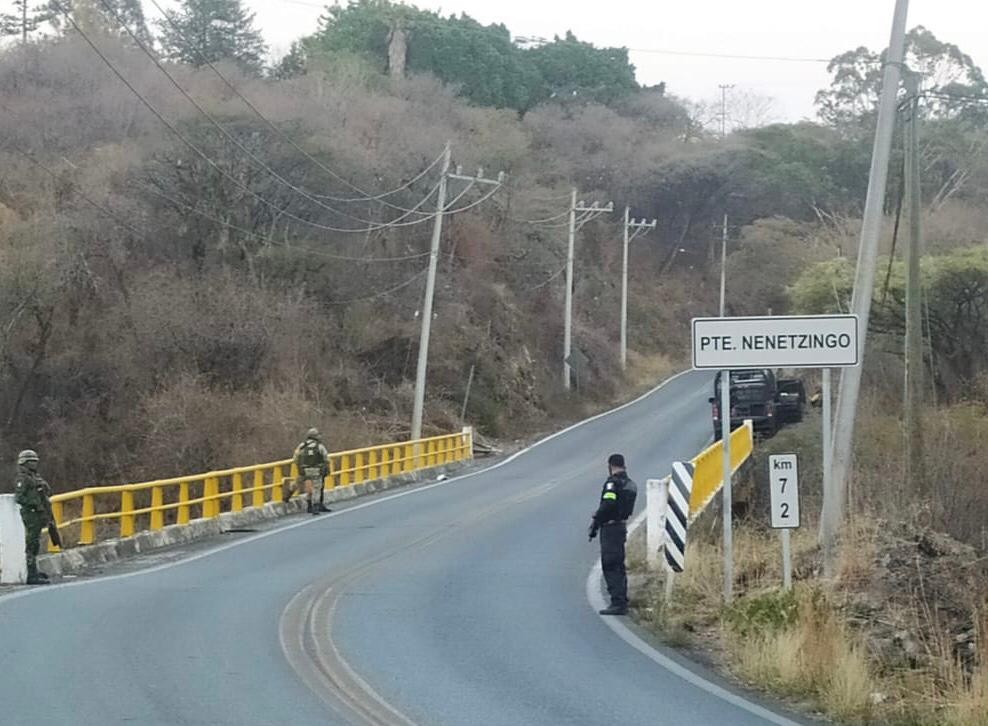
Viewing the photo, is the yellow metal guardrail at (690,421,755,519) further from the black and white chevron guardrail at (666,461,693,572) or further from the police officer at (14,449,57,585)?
the police officer at (14,449,57,585)

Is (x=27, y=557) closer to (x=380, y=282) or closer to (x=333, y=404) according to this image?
(x=333, y=404)

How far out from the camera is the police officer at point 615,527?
48.8 feet

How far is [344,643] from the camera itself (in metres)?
12.6

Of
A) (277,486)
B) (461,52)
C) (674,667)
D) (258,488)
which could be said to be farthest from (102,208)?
(461,52)

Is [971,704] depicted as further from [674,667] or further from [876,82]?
[876,82]

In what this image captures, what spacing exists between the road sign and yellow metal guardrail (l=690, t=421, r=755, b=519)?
3.57m

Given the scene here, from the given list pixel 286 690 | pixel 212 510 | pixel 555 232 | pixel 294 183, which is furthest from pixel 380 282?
pixel 286 690

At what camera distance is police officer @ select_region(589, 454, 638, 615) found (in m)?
14.9

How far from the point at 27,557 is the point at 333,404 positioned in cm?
3258

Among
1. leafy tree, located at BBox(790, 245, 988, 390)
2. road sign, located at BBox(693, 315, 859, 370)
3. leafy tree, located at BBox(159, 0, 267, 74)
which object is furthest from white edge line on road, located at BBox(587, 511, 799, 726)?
leafy tree, located at BBox(159, 0, 267, 74)

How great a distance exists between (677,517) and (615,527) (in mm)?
1217

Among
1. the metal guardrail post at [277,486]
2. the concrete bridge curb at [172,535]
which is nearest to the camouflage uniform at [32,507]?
the concrete bridge curb at [172,535]

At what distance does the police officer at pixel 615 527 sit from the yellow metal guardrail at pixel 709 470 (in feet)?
8.97

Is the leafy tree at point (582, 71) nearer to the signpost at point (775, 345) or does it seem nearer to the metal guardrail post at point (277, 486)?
the metal guardrail post at point (277, 486)
